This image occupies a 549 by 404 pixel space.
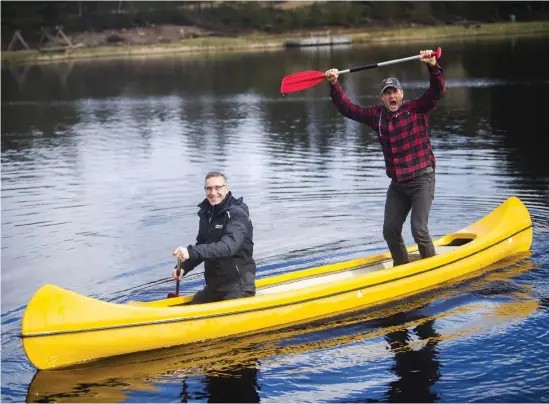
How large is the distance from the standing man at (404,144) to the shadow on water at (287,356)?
3.10ft

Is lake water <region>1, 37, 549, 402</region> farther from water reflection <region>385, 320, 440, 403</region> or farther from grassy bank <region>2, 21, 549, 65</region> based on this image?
grassy bank <region>2, 21, 549, 65</region>

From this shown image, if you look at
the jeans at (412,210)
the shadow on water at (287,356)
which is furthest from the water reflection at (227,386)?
the jeans at (412,210)

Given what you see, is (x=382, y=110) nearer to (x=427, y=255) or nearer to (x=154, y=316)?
(x=427, y=255)

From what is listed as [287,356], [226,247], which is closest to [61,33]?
[226,247]

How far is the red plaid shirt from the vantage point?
10.0 meters

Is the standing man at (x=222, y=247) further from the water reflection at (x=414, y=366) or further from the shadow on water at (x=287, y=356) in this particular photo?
the water reflection at (x=414, y=366)

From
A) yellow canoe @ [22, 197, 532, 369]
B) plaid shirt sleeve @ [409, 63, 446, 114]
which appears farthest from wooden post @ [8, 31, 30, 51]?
plaid shirt sleeve @ [409, 63, 446, 114]

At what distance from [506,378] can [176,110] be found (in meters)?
26.6

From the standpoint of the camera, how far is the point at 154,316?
8680mm

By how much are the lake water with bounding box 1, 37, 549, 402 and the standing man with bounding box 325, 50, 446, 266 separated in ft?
3.16

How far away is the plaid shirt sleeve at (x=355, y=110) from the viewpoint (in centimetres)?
1027

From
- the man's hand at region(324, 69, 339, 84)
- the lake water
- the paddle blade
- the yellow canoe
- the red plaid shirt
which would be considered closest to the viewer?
the lake water

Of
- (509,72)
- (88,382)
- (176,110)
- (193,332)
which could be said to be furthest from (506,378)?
(509,72)

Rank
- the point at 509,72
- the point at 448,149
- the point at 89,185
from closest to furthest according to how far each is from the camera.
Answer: the point at 89,185 < the point at 448,149 < the point at 509,72
